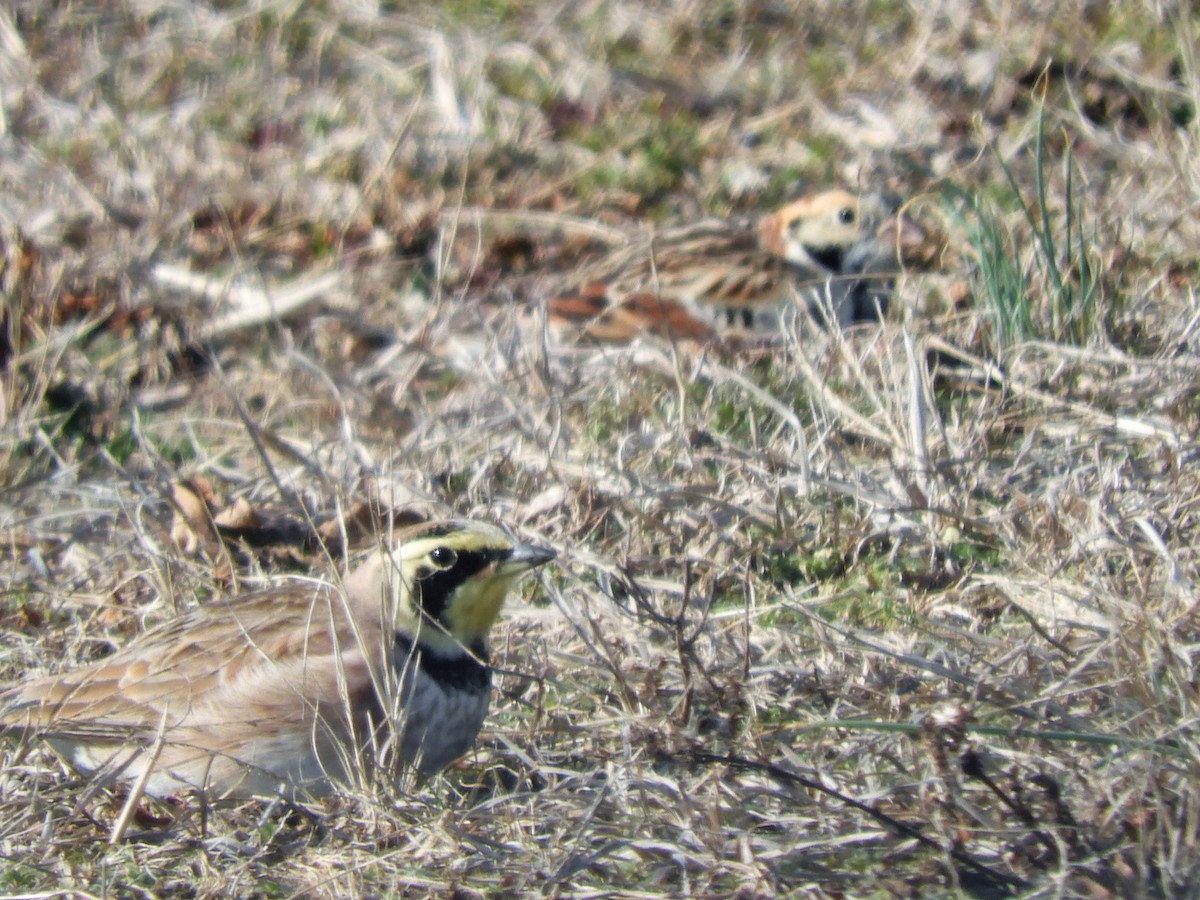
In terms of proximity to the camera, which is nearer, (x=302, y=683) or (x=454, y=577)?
(x=302, y=683)

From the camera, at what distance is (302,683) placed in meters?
4.54

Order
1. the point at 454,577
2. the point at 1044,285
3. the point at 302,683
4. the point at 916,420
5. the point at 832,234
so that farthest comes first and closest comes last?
1. the point at 832,234
2. the point at 1044,285
3. the point at 916,420
4. the point at 454,577
5. the point at 302,683

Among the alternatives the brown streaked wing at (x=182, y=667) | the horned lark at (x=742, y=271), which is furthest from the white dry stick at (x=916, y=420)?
the brown streaked wing at (x=182, y=667)

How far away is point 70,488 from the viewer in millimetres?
6227

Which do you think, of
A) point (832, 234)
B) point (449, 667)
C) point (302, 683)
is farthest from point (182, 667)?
point (832, 234)

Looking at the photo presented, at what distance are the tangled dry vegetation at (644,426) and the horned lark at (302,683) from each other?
0.49ft

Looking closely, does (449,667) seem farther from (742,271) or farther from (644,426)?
(742,271)

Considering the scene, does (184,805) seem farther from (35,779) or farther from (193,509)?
(193,509)

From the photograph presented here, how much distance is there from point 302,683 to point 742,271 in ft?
12.3

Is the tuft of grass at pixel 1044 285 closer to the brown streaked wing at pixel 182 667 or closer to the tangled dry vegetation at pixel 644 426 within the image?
the tangled dry vegetation at pixel 644 426

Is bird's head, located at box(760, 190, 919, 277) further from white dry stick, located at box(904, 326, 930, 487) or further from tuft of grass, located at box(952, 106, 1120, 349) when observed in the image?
white dry stick, located at box(904, 326, 930, 487)

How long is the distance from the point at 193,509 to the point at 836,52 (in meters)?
4.86

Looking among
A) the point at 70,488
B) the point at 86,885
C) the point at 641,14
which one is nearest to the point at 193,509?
the point at 70,488

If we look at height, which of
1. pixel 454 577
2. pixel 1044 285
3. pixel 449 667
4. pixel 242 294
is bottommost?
pixel 242 294
